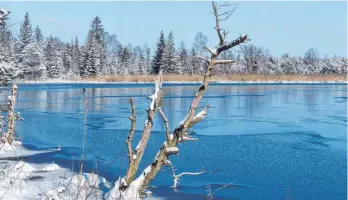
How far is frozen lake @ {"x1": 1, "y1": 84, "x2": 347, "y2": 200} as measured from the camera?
26.4 feet

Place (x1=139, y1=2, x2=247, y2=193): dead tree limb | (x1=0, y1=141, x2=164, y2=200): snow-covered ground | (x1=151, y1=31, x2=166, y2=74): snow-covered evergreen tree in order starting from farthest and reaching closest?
(x1=151, y1=31, x2=166, y2=74): snow-covered evergreen tree < (x1=0, y1=141, x2=164, y2=200): snow-covered ground < (x1=139, y1=2, x2=247, y2=193): dead tree limb

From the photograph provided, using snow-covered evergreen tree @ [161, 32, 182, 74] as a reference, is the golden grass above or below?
below

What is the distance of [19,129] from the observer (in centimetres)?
1512

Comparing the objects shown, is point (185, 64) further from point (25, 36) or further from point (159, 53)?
point (25, 36)

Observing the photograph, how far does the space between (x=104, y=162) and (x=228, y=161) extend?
105 inches

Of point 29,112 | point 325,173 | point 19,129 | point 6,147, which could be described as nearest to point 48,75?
point 29,112

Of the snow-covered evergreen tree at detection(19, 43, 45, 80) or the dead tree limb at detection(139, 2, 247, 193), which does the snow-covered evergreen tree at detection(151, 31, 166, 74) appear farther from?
the dead tree limb at detection(139, 2, 247, 193)

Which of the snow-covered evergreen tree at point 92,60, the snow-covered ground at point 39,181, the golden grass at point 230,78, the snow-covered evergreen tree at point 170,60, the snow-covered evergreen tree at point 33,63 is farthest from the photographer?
the snow-covered evergreen tree at point 170,60

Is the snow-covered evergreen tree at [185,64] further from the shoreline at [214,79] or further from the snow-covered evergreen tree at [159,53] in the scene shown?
the shoreline at [214,79]

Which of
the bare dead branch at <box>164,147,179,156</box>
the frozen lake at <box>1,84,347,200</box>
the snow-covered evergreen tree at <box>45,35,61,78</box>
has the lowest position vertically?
the frozen lake at <box>1,84,347,200</box>

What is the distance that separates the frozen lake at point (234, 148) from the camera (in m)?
8.05

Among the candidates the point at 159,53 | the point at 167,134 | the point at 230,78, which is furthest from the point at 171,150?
the point at 159,53

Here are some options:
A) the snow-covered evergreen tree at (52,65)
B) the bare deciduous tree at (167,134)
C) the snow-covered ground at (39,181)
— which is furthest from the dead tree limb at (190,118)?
the snow-covered evergreen tree at (52,65)

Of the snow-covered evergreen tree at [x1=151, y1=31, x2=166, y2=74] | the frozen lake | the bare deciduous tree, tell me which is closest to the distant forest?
the snow-covered evergreen tree at [x1=151, y1=31, x2=166, y2=74]
